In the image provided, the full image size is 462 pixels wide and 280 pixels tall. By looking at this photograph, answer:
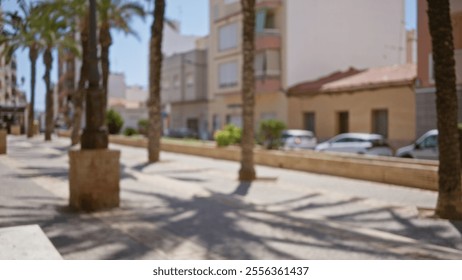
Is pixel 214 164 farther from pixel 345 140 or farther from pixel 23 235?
pixel 23 235

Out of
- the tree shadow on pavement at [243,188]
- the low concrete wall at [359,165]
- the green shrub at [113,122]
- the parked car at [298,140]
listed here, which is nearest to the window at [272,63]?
the parked car at [298,140]

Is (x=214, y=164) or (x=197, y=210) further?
(x=214, y=164)

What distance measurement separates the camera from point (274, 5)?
35.1 metres

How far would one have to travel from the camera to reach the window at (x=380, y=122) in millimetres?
27889

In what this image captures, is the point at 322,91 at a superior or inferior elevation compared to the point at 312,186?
superior

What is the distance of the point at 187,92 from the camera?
4950cm

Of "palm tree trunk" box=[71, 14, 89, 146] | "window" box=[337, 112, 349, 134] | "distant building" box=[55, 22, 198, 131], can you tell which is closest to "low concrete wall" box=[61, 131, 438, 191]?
"palm tree trunk" box=[71, 14, 89, 146]

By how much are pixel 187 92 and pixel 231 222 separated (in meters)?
41.9

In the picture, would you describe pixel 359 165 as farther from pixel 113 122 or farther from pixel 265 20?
pixel 113 122

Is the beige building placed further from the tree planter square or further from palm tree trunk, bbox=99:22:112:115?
the tree planter square

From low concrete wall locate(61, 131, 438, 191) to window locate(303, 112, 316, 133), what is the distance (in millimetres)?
11509

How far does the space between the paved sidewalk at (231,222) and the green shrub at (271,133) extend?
9637mm
